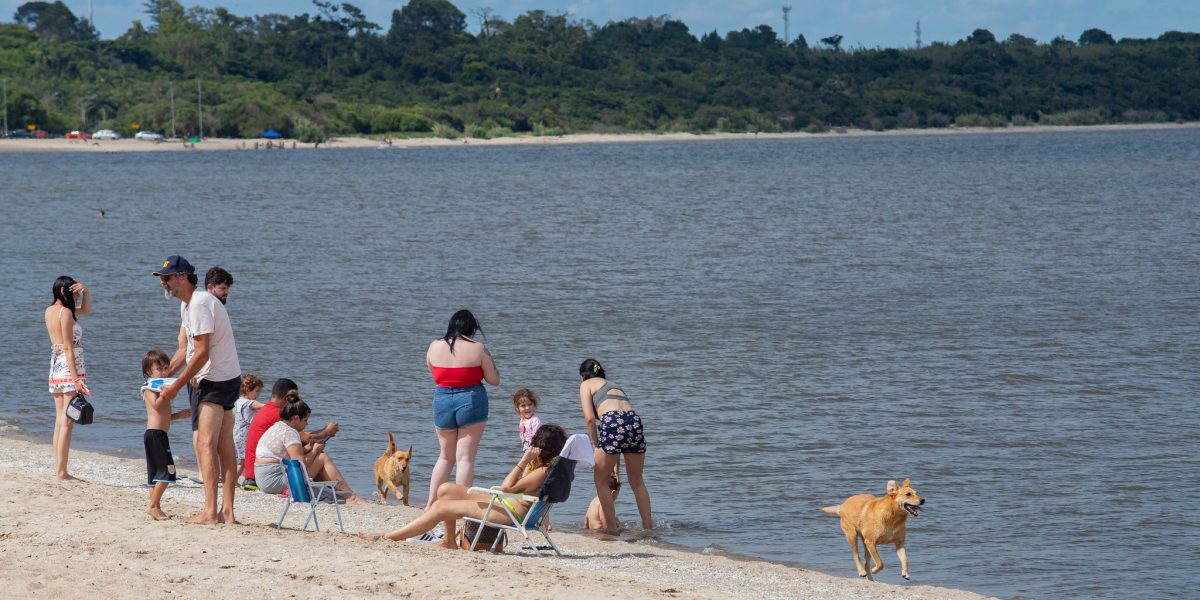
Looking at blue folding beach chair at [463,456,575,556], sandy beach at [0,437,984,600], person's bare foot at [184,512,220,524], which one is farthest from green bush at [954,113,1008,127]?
person's bare foot at [184,512,220,524]

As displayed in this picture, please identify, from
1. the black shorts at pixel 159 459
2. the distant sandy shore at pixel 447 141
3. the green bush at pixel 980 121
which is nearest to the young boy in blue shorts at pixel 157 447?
the black shorts at pixel 159 459

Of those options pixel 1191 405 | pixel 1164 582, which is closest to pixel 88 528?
pixel 1164 582

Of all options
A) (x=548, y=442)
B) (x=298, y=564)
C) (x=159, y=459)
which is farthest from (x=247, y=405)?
(x=298, y=564)

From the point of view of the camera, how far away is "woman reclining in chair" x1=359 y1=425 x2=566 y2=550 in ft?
26.7

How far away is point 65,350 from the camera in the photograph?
31.1ft

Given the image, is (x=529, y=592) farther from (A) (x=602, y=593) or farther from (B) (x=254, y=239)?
(B) (x=254, y=239)

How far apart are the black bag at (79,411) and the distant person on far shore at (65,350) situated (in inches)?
3.8

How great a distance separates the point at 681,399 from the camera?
14.4 meters

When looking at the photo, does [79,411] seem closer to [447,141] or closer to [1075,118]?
[447,141]

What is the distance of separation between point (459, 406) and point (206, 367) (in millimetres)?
1507

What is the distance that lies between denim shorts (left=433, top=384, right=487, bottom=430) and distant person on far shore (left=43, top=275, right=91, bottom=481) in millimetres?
2445

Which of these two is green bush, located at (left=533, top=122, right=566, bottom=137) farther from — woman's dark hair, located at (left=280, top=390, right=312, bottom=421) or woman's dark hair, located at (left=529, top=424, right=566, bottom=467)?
woman's dark hair, located at (left=529, top=424, right=566, bottom=467)

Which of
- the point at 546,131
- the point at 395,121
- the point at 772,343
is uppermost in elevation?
the point at 395,121

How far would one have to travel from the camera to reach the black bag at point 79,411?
373 inches
